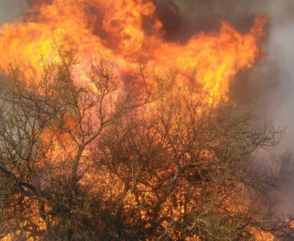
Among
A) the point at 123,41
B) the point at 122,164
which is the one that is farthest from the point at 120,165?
the point at 123,41

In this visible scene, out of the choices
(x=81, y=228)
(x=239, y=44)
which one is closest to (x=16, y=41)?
(x=81, y=228)

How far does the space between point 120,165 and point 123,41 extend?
25.3 feet

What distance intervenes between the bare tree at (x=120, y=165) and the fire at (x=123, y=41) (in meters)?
3.74

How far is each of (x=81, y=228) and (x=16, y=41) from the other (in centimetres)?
950

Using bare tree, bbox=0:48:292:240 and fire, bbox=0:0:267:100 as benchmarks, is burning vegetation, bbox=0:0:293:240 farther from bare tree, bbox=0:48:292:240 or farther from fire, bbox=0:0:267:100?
fire, bbox=0:0:267:100

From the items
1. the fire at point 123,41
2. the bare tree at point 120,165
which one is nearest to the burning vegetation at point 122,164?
the bare tree at point 120,165

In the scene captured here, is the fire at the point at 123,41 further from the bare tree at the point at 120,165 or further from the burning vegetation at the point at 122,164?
the bare tree at the point at 120,165

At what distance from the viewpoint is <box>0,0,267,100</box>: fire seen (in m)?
12.9

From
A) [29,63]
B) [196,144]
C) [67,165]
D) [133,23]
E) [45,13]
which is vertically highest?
[133,23]

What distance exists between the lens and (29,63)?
1188cm

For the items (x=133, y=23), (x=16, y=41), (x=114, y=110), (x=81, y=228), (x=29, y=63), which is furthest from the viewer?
(x=133, y=23)

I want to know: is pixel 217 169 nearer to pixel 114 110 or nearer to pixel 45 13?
pixel 114 110

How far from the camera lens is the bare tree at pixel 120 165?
761 cm

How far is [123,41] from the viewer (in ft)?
46.2
